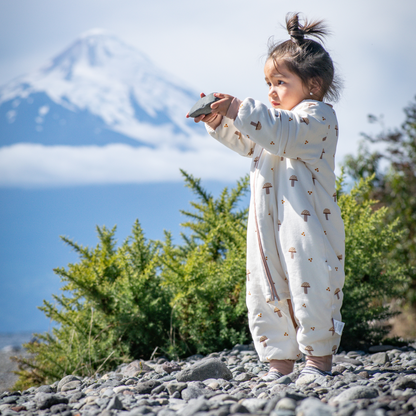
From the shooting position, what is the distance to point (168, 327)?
2.99 metres

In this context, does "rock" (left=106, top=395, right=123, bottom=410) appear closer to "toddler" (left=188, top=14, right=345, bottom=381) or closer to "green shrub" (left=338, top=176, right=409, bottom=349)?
"toddler" (left=188, top=14, right=345, bottom=381)

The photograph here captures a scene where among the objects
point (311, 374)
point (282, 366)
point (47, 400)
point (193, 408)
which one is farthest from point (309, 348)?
point (47, 400)

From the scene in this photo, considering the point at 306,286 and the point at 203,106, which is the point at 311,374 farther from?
the point at 203,106

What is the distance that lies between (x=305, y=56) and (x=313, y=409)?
1.56 m

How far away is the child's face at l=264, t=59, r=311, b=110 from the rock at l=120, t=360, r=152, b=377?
160 cm

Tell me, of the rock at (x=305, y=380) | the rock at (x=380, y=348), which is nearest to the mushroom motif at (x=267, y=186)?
the rock at (x=305, y=380)

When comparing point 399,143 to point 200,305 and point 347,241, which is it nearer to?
point 347,241

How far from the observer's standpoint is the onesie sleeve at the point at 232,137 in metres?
2.29

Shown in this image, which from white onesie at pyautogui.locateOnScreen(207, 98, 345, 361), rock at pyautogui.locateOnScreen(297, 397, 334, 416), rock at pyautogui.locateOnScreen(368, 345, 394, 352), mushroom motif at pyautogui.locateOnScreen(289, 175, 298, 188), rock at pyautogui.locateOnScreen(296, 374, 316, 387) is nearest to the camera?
rock at pyautogui.locateOnScreen(297, 397, 334, 416)

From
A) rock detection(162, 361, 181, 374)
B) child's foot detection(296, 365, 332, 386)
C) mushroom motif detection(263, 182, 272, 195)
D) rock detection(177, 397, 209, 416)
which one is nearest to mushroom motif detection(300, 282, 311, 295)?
child's foot detection(296, 365, 332, 386)

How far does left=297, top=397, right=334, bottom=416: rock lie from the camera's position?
1.21 m

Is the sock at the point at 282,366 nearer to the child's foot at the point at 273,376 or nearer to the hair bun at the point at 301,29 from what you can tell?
the child's foot at the point at 273,376

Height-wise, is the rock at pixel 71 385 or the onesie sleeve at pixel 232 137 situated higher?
the onesie sleeve at pixel 232 137

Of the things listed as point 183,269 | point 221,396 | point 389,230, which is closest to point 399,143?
point 389,230
